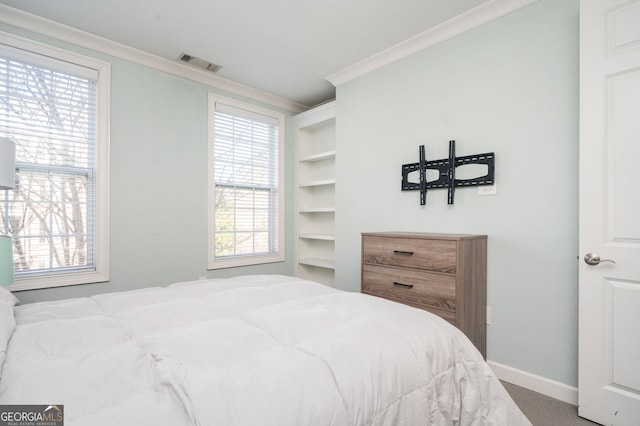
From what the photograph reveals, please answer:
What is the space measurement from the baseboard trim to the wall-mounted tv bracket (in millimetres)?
1238

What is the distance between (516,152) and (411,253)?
0.99 metres

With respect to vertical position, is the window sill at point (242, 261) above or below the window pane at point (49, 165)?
below

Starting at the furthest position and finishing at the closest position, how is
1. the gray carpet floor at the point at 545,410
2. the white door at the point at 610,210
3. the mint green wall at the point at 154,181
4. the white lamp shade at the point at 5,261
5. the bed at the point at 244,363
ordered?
the mint green wall at the point at 154,181 < the white lamp shade at the point at 5,261 < the gray carpet floor at the point at 545,410 < the white door at the point at 610,210 < the bed at the point at 244,363

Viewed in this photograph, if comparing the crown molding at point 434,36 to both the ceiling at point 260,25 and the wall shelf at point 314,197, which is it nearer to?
the ceiling at point 260,25

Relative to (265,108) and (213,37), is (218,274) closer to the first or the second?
(265,108)

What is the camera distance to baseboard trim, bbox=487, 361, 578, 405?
1908mm

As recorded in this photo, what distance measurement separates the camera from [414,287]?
7.30 feet

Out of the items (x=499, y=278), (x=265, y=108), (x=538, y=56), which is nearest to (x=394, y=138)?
(x=538, y=56)

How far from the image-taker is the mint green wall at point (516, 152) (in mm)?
1952

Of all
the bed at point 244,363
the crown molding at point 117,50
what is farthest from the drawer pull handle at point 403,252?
the crown molding at point 117,50

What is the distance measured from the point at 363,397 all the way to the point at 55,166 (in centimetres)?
291

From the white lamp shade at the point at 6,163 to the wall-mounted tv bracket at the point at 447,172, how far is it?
2.72 meters

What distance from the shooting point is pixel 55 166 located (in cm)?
252

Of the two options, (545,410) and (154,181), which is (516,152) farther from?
(154,181)
